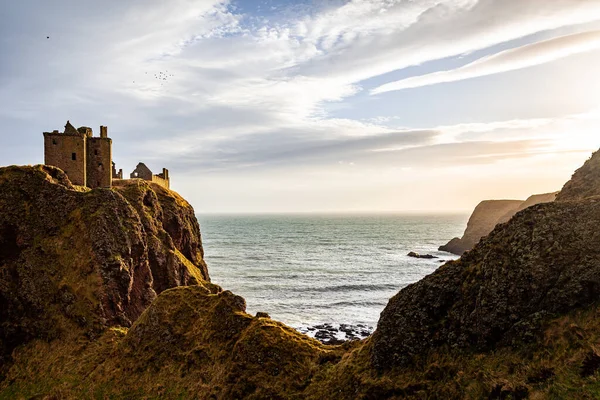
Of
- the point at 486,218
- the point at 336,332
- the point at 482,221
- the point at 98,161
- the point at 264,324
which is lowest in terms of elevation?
the point at 336,332

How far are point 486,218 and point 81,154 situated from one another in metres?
148

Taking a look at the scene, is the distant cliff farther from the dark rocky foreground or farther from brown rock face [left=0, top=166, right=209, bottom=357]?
brown rock face [left=0, top=166, right=209, bottom=357]

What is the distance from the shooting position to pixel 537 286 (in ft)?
60.2

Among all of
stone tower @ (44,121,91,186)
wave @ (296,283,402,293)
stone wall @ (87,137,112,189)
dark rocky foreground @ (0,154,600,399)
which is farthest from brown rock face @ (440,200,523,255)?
stone tower @ (44,121,91,186)

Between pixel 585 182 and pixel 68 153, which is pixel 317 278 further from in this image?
pixel 585 182

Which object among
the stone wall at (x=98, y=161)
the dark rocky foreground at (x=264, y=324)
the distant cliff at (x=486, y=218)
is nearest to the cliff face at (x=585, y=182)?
the dark rocky foreground at (x=264, y=324)

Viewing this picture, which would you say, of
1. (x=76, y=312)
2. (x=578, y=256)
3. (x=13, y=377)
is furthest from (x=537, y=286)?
(x=13, y=377)

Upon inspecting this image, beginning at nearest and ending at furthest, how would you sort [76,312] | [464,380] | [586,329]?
[586,329], [464,380], [76,312]

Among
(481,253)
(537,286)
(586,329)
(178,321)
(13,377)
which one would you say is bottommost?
(13,377)

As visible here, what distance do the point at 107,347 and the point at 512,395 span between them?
101 ft

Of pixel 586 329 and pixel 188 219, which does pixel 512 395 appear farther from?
pixel 188 219

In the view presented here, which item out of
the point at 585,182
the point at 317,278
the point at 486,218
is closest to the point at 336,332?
the point at 317,278

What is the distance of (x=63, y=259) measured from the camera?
3619 centimetres

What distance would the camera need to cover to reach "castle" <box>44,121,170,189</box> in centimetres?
5141
